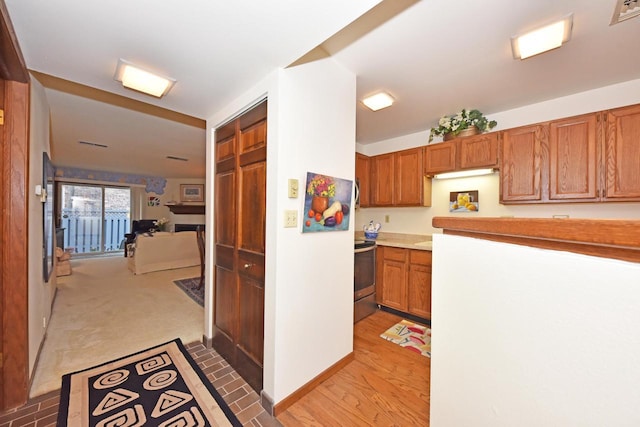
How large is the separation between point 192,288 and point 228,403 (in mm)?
2797

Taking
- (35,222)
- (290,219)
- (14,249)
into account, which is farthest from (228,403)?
(35,222)

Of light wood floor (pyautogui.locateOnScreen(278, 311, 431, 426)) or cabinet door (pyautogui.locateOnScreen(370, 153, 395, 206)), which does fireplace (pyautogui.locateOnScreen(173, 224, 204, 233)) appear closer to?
cabinet door (pyautogui.locateOnScreen(370, 153, 395, 206))

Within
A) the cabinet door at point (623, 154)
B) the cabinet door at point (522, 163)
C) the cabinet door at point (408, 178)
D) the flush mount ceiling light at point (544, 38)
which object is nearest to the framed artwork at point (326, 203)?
the flush mount ceiling light at point (544, 38)

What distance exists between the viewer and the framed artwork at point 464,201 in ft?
9.89

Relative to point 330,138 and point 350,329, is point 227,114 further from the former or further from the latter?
point 350,329

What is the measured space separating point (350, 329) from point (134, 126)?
3875mm

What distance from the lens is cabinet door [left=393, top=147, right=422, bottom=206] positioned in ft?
10.6

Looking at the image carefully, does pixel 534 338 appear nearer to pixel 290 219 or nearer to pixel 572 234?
pixel 572 234

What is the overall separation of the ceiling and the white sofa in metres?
2.91

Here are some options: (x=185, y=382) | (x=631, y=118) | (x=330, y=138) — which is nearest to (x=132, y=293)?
(x=185, y=382)

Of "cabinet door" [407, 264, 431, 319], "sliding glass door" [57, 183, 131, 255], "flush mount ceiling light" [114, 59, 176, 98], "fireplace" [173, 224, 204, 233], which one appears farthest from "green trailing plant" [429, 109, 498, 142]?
"sliding glass door" [57, 183, 131, 255]

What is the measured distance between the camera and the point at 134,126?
3418 mm

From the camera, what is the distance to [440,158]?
3012 mm

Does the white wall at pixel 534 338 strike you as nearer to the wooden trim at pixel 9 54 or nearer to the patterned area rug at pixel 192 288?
the wooden trim at pixel 9 54
